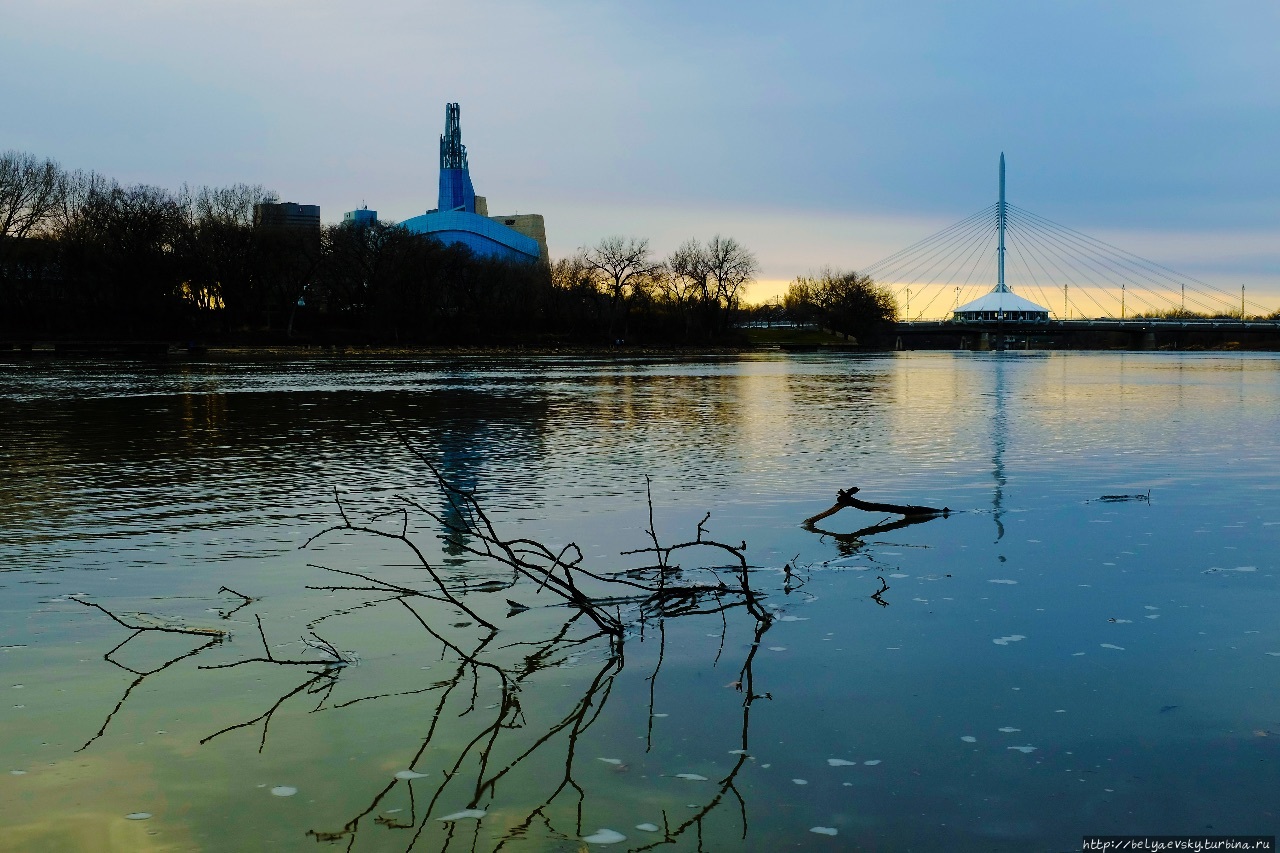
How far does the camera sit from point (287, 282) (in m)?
102

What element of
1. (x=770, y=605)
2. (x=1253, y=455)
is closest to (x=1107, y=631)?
(x=770, y=605)

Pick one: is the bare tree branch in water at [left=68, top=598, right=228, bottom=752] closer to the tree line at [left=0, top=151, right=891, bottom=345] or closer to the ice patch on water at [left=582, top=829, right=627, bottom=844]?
the ice patch on water at [left=582, top=829, right=627, bottom=844]

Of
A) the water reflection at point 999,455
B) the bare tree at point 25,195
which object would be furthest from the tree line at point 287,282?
the water reflection at point 999,455

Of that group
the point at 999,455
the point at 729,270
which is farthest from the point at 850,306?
the point at 999,455

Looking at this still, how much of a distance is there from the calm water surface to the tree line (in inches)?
2992

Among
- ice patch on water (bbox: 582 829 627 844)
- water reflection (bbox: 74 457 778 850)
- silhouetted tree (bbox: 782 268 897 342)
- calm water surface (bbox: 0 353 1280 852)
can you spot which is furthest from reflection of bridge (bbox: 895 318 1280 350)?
ice patch on water (bbox: 582 829 627 844)

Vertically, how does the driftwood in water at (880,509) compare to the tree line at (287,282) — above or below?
below

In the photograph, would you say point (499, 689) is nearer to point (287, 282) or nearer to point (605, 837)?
point (605, 837)

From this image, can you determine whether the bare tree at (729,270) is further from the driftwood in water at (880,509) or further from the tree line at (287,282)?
the driftwood in water at (880,509)

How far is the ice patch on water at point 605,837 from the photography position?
5.10 m

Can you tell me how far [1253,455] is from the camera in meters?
19.8

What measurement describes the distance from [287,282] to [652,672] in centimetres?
10077

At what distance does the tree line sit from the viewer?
86250mm

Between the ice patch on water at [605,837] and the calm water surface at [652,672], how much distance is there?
0.03 m
